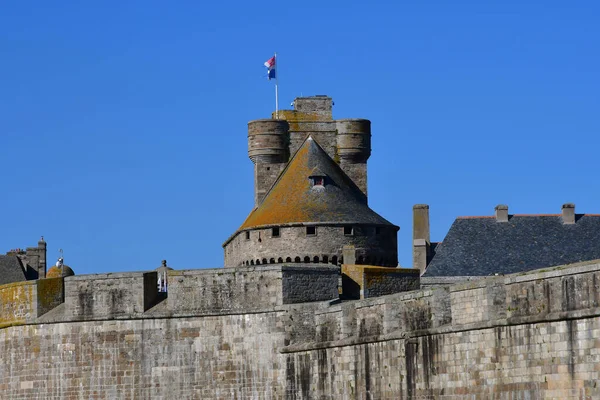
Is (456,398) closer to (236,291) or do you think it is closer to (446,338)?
(446,338)

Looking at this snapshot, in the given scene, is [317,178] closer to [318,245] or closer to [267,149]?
[267,149]

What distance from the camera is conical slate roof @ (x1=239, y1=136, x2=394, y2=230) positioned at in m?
53.4

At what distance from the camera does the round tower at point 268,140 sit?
179 ft

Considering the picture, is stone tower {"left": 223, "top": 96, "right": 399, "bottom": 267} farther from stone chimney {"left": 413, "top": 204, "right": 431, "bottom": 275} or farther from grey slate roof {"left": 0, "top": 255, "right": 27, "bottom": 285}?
grey slate roof {"left": 0, "top": 255, "right": 27, "bottom": 285}

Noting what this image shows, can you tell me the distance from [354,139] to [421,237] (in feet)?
27.9

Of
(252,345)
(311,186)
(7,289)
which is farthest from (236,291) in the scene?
(311,186)

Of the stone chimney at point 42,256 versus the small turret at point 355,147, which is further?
the stone chimney at point 42,256

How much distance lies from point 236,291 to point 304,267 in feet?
5.17

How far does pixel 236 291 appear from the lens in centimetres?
3616

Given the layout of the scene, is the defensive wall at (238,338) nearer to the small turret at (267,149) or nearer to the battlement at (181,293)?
the battlement at (181,293)

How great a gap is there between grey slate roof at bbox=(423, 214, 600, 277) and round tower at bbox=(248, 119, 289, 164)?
7.19 m

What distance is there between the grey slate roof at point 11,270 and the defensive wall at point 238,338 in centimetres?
3178

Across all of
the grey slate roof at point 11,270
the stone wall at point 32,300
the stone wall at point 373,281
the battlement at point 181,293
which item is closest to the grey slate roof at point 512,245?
the stone wall at point 373,281

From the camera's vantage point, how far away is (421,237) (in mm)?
61281
